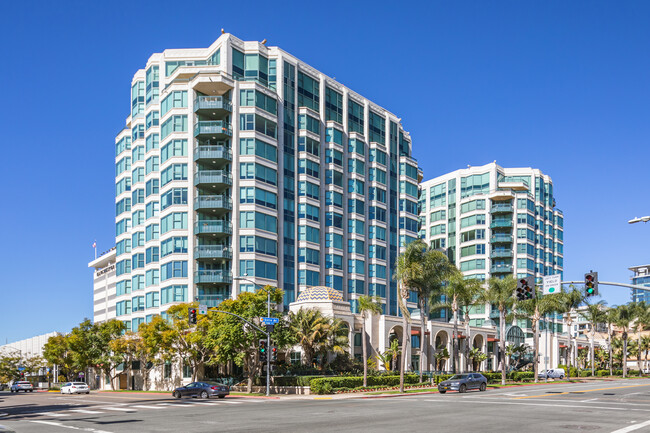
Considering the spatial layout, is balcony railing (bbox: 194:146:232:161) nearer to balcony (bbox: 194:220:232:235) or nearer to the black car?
balcony (bbox: 194:220:232:235)

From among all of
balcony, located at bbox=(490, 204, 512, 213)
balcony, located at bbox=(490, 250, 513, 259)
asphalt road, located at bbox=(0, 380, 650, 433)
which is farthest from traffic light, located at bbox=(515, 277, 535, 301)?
balcony, located at bbox=(490, 204, 512, 213)

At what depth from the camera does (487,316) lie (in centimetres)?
11194

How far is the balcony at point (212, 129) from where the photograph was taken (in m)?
72.3

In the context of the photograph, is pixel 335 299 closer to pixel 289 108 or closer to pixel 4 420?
pixel 289 108

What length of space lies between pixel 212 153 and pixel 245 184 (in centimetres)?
514

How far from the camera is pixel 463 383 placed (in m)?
49.3

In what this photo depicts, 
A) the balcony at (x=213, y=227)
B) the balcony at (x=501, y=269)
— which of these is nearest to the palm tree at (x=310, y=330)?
the balcony at (x=213, y=227)

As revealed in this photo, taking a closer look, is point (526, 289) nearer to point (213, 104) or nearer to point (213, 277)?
point (213, 277)

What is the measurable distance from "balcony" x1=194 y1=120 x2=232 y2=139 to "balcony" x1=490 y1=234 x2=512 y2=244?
197 ft

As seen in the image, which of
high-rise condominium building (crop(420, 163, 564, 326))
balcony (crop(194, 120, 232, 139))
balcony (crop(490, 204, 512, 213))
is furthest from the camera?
high-rise condominium building (crop(420, 163, 564, 326))

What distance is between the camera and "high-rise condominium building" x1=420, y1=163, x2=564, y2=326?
11456 centimetres

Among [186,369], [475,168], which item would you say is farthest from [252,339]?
[475,168]

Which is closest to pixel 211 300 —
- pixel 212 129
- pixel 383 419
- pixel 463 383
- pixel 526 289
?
pixel 212 129

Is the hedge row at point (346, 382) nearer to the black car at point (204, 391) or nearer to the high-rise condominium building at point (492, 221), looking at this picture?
the black car at point (204, 391)
